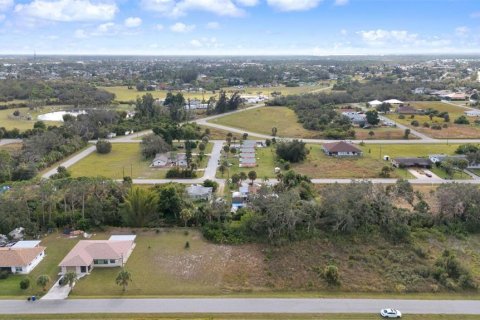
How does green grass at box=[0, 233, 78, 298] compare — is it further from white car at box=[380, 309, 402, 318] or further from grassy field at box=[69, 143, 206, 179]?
white car at box=[380, 309, 402, 318]

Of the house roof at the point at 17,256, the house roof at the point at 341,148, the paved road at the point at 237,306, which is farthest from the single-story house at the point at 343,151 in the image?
the house roof at the point at 17,256

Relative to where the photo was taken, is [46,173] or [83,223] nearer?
[83,223]

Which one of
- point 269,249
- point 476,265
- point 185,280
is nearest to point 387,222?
point 476,265

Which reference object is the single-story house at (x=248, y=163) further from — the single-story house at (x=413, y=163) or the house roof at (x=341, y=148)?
the single-story house at (x=413, y=163)

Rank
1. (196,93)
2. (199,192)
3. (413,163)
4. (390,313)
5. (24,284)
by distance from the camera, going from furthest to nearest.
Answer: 1. (196,93)
2. (413,163)
3. (199,192)
4. (24,284)
5. (390,313)

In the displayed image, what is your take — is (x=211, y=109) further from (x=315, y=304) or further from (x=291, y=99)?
(x=315, y=304)

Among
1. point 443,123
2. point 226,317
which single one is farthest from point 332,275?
point 443,123

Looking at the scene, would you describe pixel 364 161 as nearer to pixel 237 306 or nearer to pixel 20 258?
pixel 237 306
